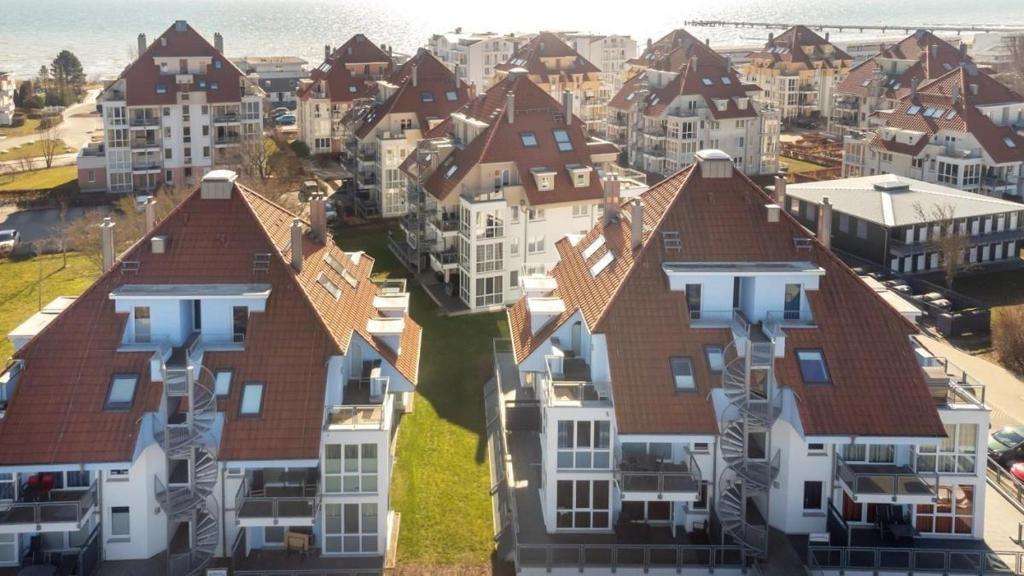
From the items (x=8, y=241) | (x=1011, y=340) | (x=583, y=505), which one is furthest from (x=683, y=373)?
(x=8, y=241)

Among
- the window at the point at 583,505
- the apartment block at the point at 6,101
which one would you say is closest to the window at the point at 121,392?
the window at the point at 583,505

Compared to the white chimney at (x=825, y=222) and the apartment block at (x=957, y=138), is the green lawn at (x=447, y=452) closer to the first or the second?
the white chimney at (x=825, y=222)

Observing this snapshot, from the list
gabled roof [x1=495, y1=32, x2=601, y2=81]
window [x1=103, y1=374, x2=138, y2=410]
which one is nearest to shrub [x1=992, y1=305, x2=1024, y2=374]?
window [x1=103, y1=374, x2=138, y2=410]

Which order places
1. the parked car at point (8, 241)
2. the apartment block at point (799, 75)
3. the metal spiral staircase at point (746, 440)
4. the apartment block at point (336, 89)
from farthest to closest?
the apartment block at point (799, 75), the apartment block at point (336, 89), the parked car at point (8, 241), the metal spiral staircase at point (746, 440)

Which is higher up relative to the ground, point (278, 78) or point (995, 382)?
point (278, 78)

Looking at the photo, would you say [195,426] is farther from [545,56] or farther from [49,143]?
[545,56]
